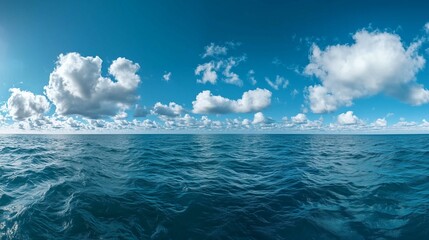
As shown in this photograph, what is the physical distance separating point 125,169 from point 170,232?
11425 millimetres

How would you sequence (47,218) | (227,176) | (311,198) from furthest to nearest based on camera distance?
1. (227,176)
2. (311,198)
3. (47,218)

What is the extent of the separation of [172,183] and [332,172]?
12416 mm

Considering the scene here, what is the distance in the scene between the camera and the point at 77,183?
12.8 metres

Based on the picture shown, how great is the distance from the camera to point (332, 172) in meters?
16.9

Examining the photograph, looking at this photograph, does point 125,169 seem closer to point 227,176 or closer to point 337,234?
point 227,176

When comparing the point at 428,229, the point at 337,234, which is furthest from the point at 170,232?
the point at 428,229

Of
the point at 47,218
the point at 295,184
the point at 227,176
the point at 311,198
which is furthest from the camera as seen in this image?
the point at 227,176

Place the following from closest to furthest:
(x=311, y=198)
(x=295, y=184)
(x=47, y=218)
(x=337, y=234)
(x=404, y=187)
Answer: (x=337, y=234)
(x=47, y=218)
(x=311, y=198)
(x=404, y=187)
(x=295, y=184)

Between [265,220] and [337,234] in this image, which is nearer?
[337,234]

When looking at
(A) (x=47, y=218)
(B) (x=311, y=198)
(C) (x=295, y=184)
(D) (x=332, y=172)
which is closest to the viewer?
(A) (x=47, y=218)

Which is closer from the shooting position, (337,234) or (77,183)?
(337,234)

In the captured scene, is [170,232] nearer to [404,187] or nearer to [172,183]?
[172,183]

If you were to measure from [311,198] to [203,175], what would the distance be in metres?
7.54

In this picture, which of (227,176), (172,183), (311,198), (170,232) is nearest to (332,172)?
(311,198)
